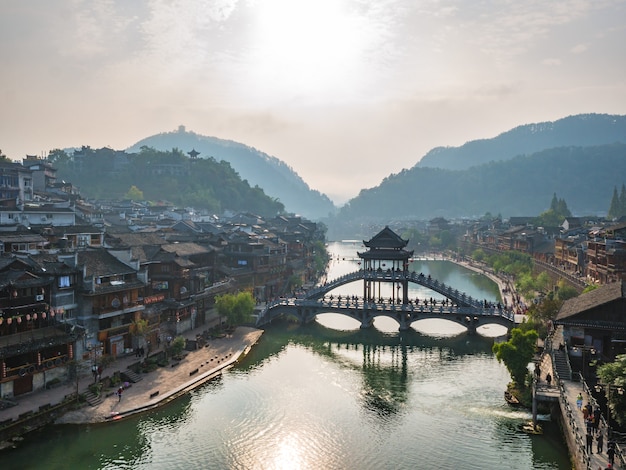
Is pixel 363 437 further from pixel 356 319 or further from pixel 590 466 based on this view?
pixel 356 319

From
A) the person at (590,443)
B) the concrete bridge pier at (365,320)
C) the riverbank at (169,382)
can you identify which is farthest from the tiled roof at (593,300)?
the riverbank at (169,382)

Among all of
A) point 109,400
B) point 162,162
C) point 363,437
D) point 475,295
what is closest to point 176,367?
A: point 109,400

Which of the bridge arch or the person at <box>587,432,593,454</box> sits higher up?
the bridge arch

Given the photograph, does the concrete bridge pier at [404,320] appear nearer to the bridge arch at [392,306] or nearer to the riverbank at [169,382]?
the bridge arch at [392,306]

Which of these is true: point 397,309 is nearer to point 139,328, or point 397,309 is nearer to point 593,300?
point 593,300

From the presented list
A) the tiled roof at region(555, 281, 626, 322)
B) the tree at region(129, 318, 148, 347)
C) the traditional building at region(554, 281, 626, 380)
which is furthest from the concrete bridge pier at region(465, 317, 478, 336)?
the tree at region(129, 318, 148, 347)

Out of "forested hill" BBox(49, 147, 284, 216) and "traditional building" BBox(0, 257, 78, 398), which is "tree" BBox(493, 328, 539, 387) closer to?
"traditional building" BBox(0, 257, 78, 398)
